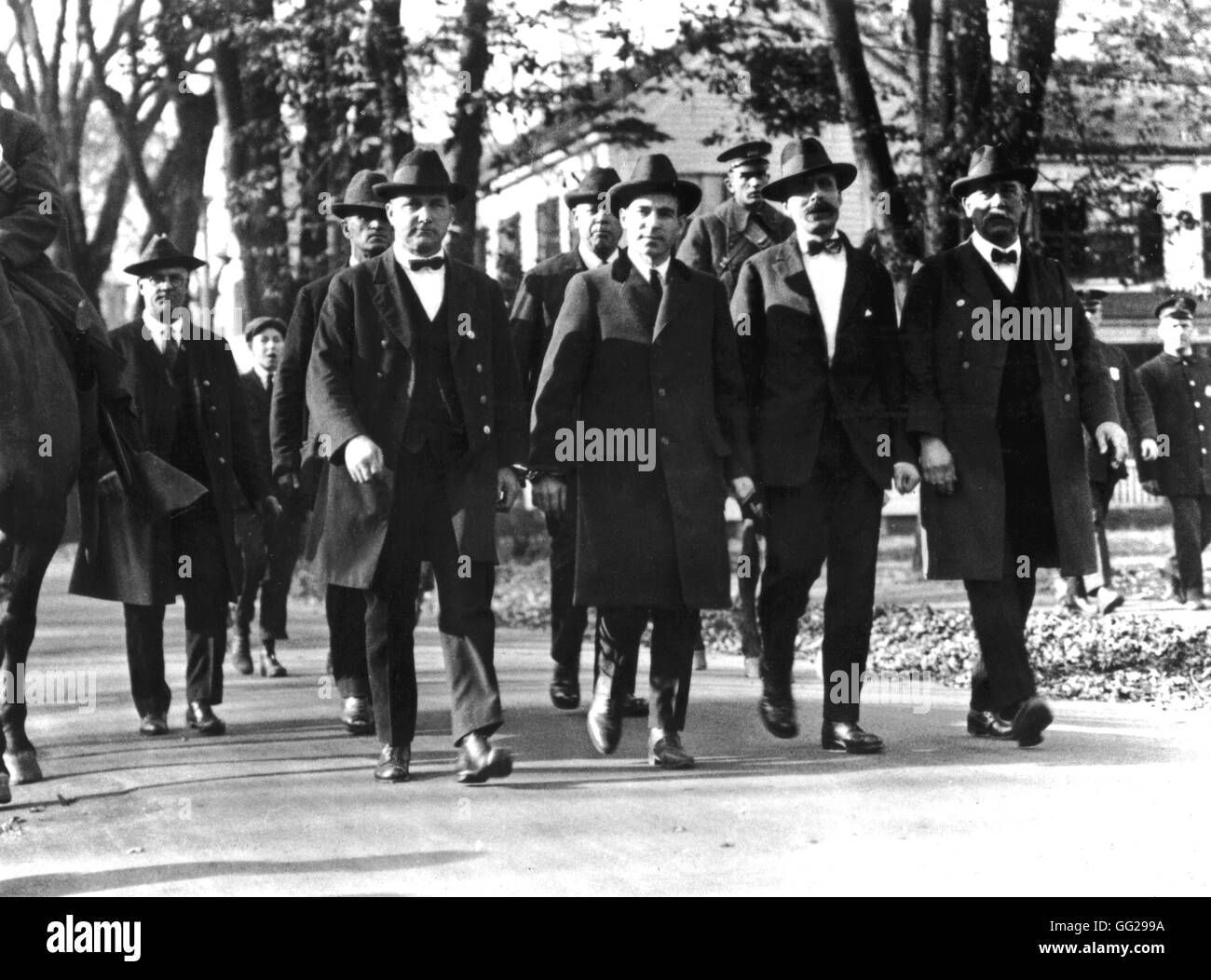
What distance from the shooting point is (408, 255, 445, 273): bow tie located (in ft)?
25.5

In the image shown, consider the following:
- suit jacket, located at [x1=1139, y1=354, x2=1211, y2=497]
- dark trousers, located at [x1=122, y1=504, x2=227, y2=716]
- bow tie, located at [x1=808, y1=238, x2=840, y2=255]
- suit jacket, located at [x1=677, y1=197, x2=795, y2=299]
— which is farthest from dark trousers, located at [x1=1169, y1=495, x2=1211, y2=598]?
dark trousers, located at [x1=122, y1=504, x2=227, y2=716]

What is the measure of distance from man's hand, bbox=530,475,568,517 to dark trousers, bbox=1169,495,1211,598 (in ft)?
24.4

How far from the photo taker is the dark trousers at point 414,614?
7.52 meters

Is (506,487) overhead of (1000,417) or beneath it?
beneath

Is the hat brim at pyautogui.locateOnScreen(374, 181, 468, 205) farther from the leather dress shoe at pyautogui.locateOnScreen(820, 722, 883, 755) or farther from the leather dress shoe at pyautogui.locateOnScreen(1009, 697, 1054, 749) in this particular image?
the leather dress shoe at pyautogui.locateOnScreen(1009, 697, 1054, 749)

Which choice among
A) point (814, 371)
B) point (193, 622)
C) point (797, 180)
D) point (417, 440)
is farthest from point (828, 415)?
point (193, 622)

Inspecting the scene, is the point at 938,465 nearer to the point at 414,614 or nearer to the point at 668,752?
Answer: the point at 668,752

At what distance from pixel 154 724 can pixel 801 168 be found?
3.97 m

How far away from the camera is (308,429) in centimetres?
895

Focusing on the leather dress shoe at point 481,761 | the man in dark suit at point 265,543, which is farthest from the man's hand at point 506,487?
the man in dark suit at point 265,543

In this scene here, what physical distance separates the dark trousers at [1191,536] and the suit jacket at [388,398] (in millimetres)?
7836

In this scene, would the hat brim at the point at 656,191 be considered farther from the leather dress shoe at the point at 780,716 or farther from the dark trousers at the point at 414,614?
the leather dress shoe at the point at 780,716
